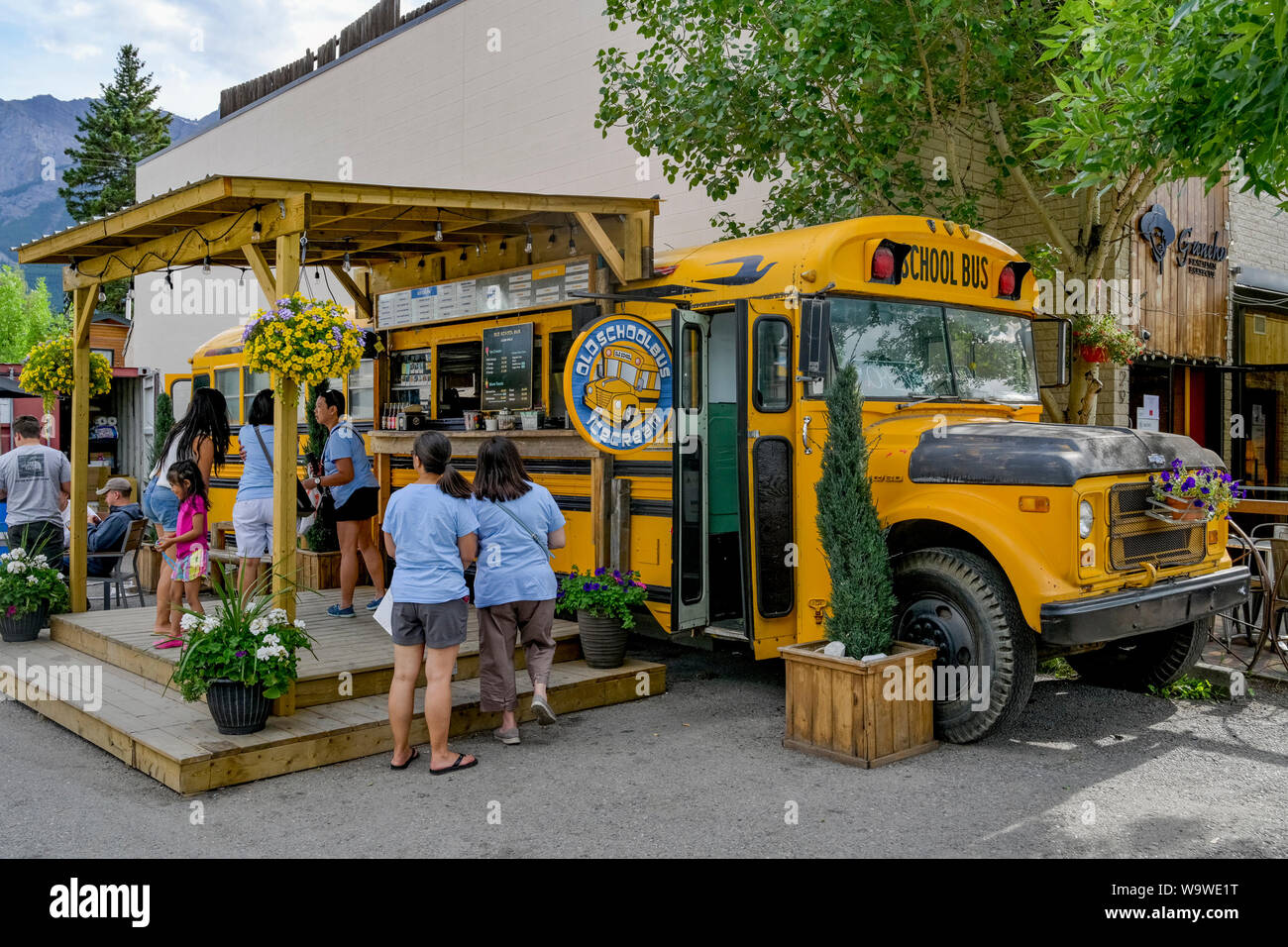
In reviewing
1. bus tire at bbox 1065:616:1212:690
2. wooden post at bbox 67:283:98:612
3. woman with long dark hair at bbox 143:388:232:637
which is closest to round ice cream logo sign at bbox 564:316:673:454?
woman with long dark hair at bbox 143:388:232:637

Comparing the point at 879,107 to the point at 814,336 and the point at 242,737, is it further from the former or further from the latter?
the point at 242,737

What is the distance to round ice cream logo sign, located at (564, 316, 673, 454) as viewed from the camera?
6891mm

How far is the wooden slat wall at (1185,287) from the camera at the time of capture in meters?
11.3

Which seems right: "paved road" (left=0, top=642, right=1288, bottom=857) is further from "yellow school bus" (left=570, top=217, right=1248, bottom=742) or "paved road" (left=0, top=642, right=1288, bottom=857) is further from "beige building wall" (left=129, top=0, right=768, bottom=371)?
"beige building wall" (left=129, top=0, right=768, bottom=371)

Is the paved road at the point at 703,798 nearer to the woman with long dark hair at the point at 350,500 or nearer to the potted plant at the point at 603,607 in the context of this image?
the potted plant at the point at 603,607

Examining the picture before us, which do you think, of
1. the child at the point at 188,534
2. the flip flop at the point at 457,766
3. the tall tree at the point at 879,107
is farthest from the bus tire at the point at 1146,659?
the child at the point at 188,534

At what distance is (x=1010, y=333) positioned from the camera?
7.14 meters

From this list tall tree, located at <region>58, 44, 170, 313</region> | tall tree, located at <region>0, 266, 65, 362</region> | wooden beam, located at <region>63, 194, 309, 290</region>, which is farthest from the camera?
tall tree, located at <region>0, 266, 65, 362</region>

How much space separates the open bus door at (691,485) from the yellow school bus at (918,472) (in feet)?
0.04

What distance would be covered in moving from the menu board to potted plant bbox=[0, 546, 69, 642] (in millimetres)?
3529

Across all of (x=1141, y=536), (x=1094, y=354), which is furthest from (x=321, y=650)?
(x=1094, y=354)

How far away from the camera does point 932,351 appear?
6.69 metres
